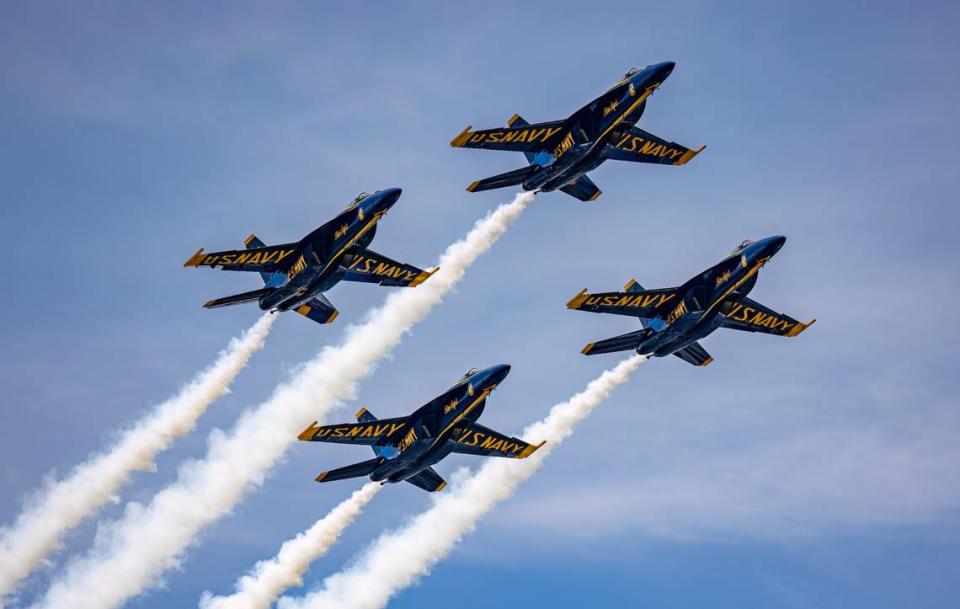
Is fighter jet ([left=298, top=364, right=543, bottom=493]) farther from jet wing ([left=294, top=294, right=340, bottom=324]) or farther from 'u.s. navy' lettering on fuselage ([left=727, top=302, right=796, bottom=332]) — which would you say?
'u.s. navy' lettering on fuselage ([left=727, top=302, right=796, bottom=332])

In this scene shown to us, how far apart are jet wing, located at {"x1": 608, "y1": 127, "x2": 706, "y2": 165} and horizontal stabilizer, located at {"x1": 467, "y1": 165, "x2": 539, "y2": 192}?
7.69 m

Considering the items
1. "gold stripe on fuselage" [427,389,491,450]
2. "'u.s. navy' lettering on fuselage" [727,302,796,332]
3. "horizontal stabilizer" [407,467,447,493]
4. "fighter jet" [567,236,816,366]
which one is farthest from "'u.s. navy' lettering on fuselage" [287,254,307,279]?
"'u.s. navy' lettering on fuselage" [727,302,796,332]

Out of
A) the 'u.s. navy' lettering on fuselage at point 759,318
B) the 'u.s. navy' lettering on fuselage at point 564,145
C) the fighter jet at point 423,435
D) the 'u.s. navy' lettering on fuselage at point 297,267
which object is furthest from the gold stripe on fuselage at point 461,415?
the 'u.s. navy' lettering on fuselage at point 564,145

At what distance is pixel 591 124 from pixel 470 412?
24.9 meters

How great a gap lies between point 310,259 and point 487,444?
1909 cm

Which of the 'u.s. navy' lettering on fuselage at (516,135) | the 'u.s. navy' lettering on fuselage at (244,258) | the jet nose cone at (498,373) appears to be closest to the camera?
the jet nose cone at (498,373)

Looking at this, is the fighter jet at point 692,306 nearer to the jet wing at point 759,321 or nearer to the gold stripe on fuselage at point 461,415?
the jet wing at point 759,321

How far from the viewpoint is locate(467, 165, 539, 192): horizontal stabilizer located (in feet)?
419

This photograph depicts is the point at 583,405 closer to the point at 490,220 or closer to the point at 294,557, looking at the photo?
the point at 490,220

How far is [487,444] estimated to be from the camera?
124 meters

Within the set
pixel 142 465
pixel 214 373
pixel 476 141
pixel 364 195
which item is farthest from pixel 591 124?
pixel 142 465

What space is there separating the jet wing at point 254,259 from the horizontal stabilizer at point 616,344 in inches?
912

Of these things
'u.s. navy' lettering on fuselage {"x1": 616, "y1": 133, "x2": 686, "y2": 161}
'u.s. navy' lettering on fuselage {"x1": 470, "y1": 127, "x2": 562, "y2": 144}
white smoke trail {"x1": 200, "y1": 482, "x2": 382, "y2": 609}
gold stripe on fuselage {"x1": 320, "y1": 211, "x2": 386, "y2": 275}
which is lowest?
white smoke trail {"x1": 200, "y1": 482, "x2": 382, "y2": 609}

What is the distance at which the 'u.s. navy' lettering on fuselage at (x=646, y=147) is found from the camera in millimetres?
132500
